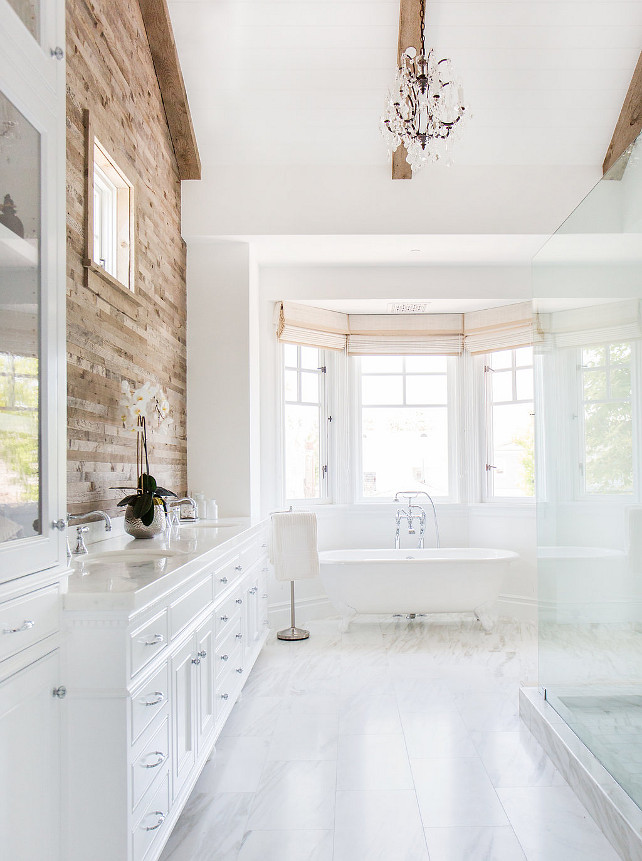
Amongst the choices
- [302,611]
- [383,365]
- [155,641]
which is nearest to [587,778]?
[155,641]

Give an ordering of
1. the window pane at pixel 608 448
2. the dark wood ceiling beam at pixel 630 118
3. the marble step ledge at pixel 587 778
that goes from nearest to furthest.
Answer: the marble step ledge at pixel 587 778 < the window pane at pixel 608 448 < the dark wood ceiling beam at pixel 630 118

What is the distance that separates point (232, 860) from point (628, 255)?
2203 mm

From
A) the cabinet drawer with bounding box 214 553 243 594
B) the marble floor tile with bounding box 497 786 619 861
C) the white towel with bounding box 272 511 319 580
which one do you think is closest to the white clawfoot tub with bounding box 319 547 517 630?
the white towel with bounding box 272 511 319 580

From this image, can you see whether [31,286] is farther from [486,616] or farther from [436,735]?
[486,616]

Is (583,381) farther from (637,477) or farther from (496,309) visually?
(496,309)

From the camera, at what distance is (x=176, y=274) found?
4387mm

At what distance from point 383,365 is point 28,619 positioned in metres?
4.76

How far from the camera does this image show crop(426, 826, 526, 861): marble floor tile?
6.88 ft

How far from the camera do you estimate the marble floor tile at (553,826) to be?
2.10 metres

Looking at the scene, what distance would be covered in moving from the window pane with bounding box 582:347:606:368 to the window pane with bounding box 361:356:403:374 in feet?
11.3

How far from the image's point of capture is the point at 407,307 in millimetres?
5617

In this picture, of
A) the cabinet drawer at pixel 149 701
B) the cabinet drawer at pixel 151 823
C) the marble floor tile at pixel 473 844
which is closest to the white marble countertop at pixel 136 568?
the cabinet drawer at pixel 149 701

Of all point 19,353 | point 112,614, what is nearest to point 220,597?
point 112,614

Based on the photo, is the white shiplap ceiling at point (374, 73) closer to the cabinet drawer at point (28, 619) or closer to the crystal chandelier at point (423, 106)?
the crystal chandelier at point (423, 106)
